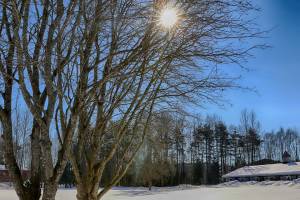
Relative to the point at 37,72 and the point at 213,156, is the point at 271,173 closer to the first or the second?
the point at 213,156

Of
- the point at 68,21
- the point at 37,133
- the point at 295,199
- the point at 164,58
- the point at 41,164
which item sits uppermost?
the point at 68,21

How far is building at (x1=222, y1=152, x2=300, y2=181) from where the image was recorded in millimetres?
46812

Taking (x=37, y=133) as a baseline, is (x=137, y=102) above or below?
above

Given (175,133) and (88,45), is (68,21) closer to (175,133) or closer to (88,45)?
(88,45)

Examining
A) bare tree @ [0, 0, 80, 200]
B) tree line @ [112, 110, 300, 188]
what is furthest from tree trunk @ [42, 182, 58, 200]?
tree line @ [112, 110, 300, 188]

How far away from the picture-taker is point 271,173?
157 ft

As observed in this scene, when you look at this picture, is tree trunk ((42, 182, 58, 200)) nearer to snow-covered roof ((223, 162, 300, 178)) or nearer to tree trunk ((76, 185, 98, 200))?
tree trunk ((76, 185, 98, 200))

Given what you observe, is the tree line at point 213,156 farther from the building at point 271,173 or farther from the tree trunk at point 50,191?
the tree trunk at point 50,191

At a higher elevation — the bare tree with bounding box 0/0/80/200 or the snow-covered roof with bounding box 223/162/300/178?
the bare tree with bounding box 0/0/80/200

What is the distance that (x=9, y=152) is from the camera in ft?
16.3

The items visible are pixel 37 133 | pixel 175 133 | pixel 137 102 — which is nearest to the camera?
pixel 37 133

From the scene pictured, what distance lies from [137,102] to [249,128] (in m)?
66.1

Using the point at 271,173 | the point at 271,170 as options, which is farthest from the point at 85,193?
the point at 271,170

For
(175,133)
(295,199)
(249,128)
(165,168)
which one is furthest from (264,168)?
(175,133)
